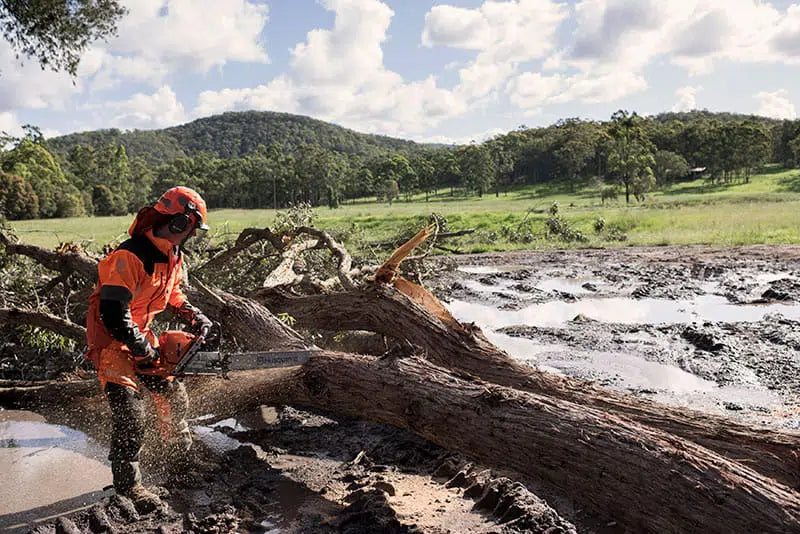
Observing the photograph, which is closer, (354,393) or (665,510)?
(665,510)

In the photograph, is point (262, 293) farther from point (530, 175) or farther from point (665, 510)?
point (530, 175)

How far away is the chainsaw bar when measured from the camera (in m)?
3.57

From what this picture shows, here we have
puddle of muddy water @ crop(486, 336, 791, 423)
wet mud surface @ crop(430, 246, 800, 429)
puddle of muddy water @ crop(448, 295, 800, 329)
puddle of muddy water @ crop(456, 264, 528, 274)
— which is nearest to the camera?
puddle of muddy water @ crop(486, 336, 791, 423)

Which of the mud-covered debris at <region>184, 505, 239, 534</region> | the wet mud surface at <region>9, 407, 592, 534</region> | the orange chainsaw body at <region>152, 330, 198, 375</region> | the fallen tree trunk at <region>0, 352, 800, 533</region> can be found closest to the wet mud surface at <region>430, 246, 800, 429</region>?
the wet mud surface at <region>9, 407, 592, 534</region>

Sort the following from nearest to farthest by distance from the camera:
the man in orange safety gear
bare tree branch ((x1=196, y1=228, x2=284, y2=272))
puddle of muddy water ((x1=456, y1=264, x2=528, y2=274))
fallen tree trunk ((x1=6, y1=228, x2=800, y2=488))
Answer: fallen tree trunk ((x1=6, y1=228, x2=800, y2=488)) < the man in orange safety gear < bare tree branch ((x1=196, y1=228, x2=284, y2=272)) < puddle of muddy water ((x1=456, y1=264, x2=528, y2=274))

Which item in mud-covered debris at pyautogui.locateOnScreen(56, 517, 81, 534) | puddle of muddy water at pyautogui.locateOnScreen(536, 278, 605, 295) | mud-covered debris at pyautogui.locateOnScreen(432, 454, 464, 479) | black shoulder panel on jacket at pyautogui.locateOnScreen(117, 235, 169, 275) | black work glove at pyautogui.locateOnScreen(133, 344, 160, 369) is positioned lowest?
puddle of muddy water at pyautogui.locateOnScreen(536, 278, 605, 295)

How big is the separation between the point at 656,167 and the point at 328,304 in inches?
2545

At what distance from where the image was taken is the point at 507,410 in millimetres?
3148

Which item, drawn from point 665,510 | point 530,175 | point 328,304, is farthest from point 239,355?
point 530,175

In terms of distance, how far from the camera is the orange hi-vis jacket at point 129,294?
3.23 m

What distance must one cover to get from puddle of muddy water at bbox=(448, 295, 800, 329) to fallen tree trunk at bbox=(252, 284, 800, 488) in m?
4.30

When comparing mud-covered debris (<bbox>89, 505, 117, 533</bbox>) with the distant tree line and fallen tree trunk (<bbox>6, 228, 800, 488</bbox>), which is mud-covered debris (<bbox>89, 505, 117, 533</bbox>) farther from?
the distant tree line

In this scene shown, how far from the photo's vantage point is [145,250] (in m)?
3.38

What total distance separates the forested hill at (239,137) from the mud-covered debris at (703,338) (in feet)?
429
